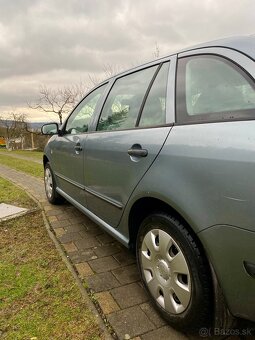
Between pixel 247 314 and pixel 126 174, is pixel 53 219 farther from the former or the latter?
pixel 247 314

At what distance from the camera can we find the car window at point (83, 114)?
10.8 feet

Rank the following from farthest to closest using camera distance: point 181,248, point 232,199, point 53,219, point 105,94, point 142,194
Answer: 1. point 53,219
2. point 105,94
3. point 142,194
4. point 181,248
5. point 232,199

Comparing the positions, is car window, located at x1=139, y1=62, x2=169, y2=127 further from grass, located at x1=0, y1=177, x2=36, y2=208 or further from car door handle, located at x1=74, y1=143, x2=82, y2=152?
grass, located at x1=0, y1=177, x2=36, y2=208

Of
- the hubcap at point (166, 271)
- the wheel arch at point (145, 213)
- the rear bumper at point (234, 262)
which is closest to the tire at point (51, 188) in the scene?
the wheel arch at point (145, 213)

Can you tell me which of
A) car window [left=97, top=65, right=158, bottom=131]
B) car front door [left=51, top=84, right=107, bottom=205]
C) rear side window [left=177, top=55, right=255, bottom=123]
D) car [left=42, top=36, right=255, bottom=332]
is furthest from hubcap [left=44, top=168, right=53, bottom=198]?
rear side window [left=177, top=55, right=255, bottom=123]

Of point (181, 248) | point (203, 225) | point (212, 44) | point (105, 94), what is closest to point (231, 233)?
point (203, 225)

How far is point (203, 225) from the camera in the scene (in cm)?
155

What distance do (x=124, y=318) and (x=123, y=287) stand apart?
0.39m

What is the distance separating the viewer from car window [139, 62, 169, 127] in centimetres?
207

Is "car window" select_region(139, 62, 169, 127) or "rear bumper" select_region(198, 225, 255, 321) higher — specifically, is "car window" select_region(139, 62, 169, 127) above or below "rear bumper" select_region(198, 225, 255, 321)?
above

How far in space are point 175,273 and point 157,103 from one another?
3.61ft

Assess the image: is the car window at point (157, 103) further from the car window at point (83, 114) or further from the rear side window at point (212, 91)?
the car window at point (83, 114)

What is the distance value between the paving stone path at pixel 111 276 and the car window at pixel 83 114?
1146 mm

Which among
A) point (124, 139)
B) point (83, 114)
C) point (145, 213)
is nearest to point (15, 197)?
point (83, 114)
